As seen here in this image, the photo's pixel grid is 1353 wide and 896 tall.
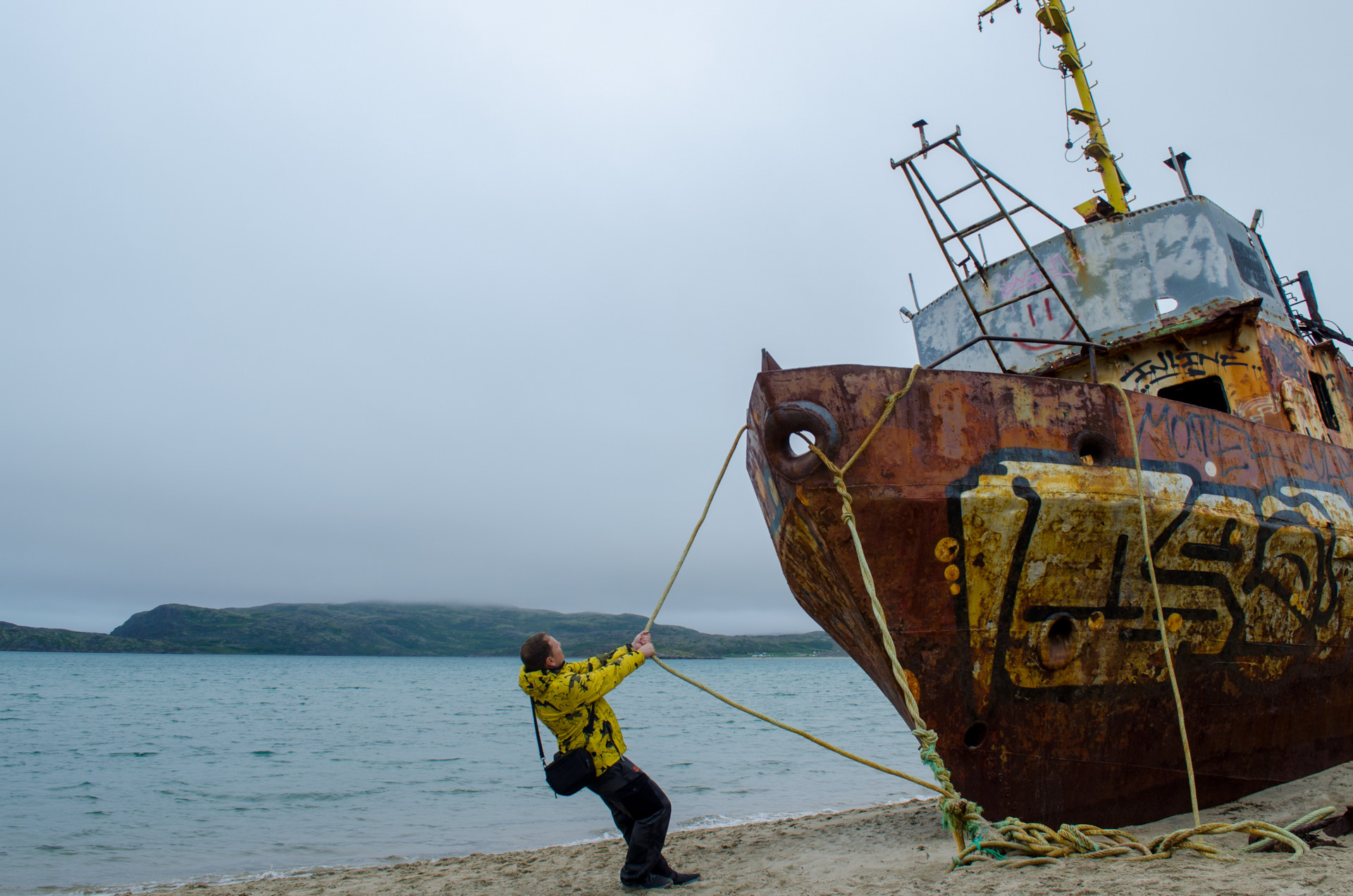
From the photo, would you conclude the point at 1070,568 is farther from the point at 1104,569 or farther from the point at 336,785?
the point at 336,785

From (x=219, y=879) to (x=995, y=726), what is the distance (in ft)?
23.3

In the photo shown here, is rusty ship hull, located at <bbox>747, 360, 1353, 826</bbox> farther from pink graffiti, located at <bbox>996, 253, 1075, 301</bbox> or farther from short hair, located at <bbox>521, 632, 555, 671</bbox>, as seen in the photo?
pink graffiti, located at <bbox>996, 253, 1075, 301</bbox>

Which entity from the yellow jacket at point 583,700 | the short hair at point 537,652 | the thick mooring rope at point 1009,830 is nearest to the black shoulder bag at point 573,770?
the yellow jacket at point 583,700

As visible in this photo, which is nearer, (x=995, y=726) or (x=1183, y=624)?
(x=995, y=726)

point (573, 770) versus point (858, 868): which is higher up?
point (573, 770)

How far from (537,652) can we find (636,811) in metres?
1.13

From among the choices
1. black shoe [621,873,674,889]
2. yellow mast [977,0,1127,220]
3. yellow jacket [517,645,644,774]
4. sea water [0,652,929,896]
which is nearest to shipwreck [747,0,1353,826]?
yellow jacket [517,645,644,774]

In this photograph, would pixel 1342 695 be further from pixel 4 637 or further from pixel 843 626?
pixel 4 637

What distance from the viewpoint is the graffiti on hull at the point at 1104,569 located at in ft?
14.4

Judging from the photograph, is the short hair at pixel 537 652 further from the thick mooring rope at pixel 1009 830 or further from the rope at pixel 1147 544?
the rope at pixel 1147 544

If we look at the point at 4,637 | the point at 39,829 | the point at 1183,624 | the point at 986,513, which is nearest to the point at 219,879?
the point at 39,829

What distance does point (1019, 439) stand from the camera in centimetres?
456

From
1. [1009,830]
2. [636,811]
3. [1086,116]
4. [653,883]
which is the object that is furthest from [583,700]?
[1086,116]

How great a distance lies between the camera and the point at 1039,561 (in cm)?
444
